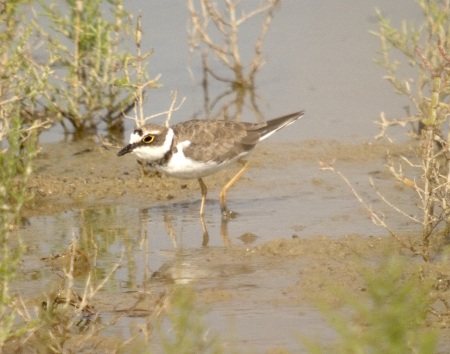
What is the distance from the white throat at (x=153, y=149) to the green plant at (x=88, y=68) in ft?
5.41

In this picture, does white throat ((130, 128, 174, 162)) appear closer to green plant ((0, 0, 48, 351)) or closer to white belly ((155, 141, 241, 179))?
white belly ((155, 141, 241, 179))

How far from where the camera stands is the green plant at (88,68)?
1137 cm

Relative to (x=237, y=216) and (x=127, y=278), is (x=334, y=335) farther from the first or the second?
(x=237, y=216)

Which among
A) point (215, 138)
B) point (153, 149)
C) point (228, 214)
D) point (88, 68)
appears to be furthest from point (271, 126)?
point (88, 68)

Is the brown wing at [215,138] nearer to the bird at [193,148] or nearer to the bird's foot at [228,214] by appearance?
the bird at [193,148]

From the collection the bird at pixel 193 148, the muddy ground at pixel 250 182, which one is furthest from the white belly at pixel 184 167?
the muddy ground at pixel 250 182

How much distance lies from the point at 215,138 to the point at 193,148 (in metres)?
0.27

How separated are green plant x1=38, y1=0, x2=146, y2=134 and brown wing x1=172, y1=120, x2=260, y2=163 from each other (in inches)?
62.0

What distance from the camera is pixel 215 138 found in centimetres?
984

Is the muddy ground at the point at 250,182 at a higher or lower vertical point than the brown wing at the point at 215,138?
lower

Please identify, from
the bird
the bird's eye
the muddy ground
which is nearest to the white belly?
the bird

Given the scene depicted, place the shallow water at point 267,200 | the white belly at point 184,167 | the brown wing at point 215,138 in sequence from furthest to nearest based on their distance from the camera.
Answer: the brown wing at point 215,138, the white belly at point 184,167, the shallow water at point 267,200

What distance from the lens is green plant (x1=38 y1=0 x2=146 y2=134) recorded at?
37.3ft

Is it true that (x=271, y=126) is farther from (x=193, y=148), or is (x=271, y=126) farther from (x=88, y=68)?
(x=88, y=68)
